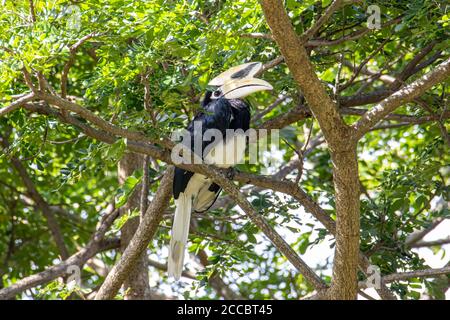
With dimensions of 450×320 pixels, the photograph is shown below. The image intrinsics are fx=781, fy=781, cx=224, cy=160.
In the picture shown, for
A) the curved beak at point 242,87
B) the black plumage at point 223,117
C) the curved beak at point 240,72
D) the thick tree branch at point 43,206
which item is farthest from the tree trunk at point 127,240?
the curved beak at point 240,72

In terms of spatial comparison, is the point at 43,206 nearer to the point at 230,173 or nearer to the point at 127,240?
the point at 127,240

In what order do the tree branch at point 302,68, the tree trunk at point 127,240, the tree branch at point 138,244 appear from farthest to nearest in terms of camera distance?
1. the tree trunk at point 127,240
2. the tree branch at point 138,244
3. the tree branch at point 302,68

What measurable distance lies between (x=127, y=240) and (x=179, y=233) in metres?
0.90

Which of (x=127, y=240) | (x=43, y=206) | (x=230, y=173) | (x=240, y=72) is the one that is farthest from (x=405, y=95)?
(x=43, y=206)

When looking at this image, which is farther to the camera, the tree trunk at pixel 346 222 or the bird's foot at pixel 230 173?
the bird's foot at pixel 230 173

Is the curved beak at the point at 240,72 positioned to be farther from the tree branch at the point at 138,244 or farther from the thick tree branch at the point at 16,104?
the thick tree branch at the point at 16,104

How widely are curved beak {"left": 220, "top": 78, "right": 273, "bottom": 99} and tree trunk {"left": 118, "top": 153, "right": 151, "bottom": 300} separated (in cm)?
84

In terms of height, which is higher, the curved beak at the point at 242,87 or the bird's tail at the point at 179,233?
the curved beak at the point at 242,87

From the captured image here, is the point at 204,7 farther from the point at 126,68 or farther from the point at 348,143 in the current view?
the point at 348,143

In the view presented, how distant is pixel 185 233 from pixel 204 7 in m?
1.24

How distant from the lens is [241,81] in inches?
160

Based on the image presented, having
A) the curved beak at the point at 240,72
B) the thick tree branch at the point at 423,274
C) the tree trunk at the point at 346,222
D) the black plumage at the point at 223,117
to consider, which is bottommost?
the thick tree branch at the point at 423,274

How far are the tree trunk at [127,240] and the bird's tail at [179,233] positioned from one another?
36 cm

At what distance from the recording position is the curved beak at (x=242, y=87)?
3.88 metres
